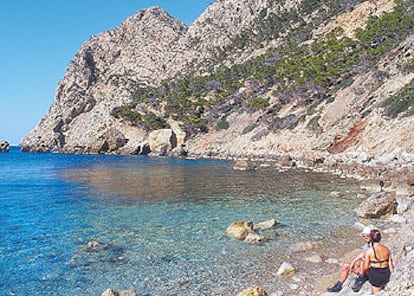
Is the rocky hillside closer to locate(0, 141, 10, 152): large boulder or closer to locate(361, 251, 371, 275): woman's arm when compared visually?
locate(0, 141, 10, 152): large boulder

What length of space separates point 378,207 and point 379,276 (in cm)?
1014

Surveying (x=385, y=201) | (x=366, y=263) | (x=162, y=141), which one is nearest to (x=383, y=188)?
(x=385, y=201)

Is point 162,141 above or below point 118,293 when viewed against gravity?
above

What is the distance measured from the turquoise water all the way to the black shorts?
2908 millimetres

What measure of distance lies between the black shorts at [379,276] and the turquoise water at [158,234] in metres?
2.91

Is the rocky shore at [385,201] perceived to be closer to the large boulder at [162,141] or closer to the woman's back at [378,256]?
the woman's back at [378,256]

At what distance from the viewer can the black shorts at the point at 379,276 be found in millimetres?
7250

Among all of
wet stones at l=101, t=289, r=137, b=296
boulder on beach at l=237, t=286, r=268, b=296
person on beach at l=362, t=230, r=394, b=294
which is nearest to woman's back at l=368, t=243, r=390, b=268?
person on beach at l=362, t=230, r=394, b=294

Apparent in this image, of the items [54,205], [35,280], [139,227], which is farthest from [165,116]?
[35,280]

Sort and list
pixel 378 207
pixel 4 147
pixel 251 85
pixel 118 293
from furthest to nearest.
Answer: pixel 4 147, pixel 251 85, pixel 378 207, pixel 118 293

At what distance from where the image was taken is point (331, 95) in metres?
53.4

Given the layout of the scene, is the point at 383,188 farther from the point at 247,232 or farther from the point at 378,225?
the point at 247,232

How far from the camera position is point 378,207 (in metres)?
16.6

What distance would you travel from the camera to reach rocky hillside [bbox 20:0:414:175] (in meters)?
41.4
